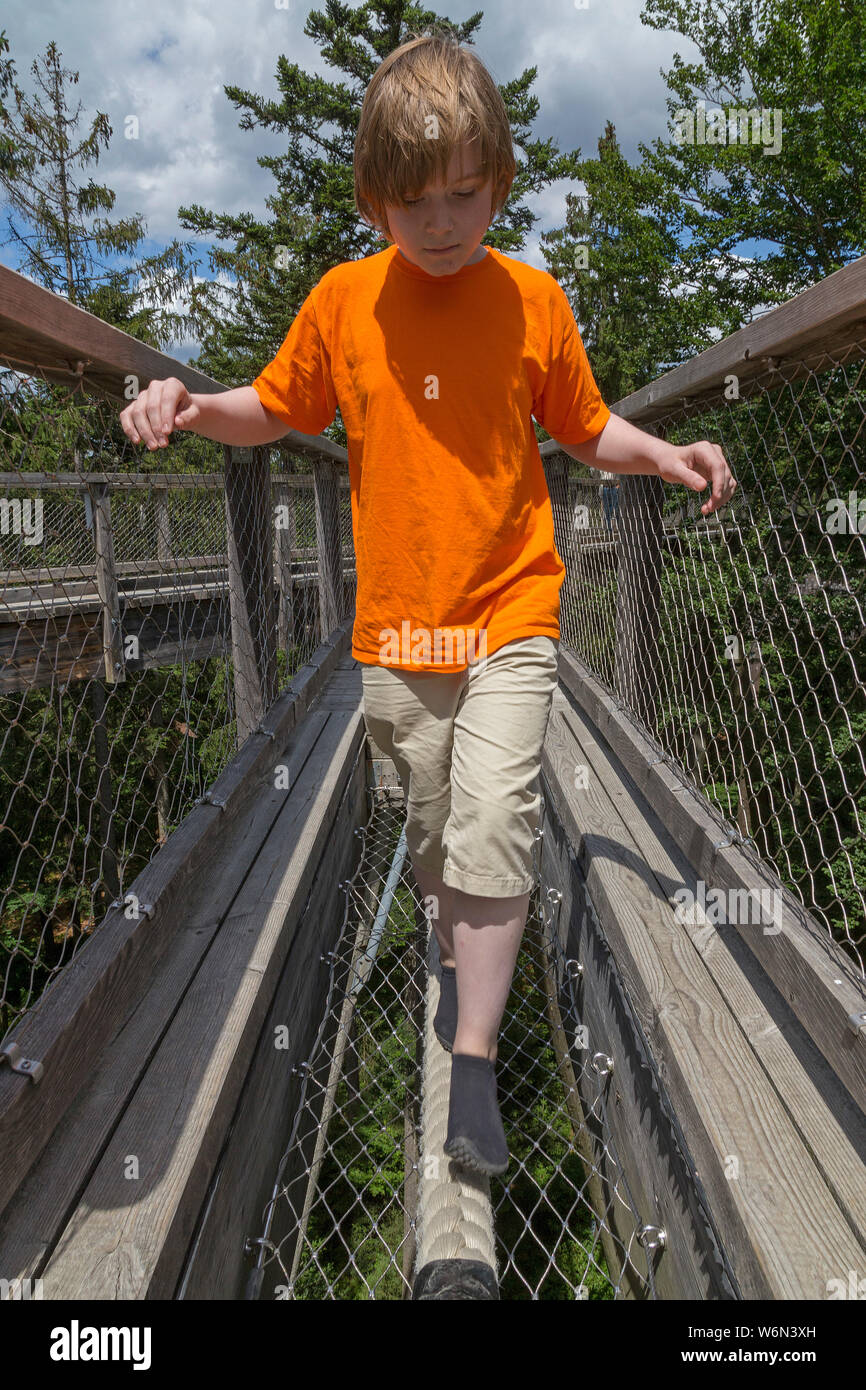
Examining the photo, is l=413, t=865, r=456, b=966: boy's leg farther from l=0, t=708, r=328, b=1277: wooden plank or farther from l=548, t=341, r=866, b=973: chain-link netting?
l=548, t=341, r=866, b=973: chain-link netting

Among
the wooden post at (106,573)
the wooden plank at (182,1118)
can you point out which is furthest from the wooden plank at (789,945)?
the wooden post at (106,573)

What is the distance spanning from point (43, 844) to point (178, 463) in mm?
4762

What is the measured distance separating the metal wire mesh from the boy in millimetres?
420

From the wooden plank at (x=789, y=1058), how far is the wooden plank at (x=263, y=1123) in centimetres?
84

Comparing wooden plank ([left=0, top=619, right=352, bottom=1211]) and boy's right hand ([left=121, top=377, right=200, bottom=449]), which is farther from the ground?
boy's right hand ([left=121, top=377, right=200, bottom=449])

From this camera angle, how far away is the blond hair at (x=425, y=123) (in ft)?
4.24

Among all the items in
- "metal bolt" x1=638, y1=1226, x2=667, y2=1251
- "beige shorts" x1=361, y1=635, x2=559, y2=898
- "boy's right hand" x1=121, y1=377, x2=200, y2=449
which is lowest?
"metal bolt" x1=638, y1=1226, x2=667, y2=1251

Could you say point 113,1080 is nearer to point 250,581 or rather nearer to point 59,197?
point 250,581

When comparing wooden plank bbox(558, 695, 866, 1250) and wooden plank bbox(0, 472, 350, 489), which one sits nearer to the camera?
wooden plank bbox(558, 695, 866, 1250)

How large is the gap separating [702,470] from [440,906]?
99 centimetres

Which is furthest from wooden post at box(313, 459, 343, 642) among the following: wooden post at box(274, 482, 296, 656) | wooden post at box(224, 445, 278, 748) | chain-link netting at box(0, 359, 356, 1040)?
wooden post at box(224, 445, 278, 748)

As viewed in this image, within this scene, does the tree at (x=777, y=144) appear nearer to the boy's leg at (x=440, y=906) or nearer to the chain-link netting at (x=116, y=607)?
the chain-link netting at (x=116, y=607)

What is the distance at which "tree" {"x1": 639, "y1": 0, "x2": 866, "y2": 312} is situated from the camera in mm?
13375

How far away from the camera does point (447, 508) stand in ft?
4.99
